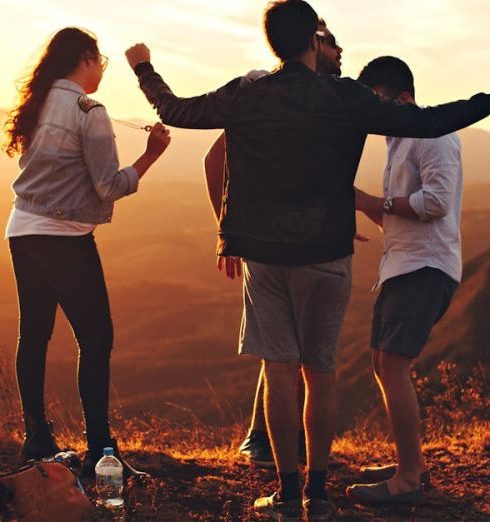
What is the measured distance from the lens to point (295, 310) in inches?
145

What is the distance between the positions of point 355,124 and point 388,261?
35.0 inches

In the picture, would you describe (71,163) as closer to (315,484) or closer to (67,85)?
(67,85)

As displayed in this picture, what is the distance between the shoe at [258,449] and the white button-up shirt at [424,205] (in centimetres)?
122

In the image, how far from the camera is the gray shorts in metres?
Result: 3.64

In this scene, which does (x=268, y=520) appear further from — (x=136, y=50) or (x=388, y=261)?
(x=136, y=50)

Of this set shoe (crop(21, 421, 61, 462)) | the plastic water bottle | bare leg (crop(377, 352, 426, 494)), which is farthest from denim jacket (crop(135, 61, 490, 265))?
shoe (crop(21, 421, 61, 462))

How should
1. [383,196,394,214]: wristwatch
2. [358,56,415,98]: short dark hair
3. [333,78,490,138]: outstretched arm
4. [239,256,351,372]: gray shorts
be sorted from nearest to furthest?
[333,78,490,138]: outstretched arm → [239,256,351,372]: gray shorts → [358,56,415,98]: short dark hair → [383,196,394,214]: wristwatch

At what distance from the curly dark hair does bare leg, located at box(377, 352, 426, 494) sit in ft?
6.07

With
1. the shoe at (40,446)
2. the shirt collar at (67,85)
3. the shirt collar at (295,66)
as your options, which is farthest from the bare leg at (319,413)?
the shirt collar at (67,85)

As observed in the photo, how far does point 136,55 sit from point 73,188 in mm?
645

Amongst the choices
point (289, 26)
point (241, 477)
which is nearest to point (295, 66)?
point (289, 26)

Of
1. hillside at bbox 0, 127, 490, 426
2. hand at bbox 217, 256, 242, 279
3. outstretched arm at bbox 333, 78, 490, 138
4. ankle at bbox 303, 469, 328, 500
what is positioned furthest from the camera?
hillside at bbox 0, 127, 490, 426

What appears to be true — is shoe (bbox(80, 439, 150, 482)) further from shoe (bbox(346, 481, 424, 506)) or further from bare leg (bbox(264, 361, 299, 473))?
shoe (bbox(346, 481, 424, 506))

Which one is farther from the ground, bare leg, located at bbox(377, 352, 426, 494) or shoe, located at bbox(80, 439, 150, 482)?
bare leg, located at bbox(377, 352, 426, 494)
